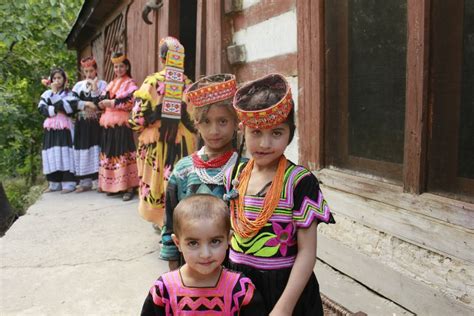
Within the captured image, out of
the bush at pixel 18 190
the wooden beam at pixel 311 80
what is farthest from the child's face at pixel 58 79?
the wooden beam at pixel 311 80

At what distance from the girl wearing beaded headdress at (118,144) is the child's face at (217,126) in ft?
13.5

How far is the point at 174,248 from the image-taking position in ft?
6.40

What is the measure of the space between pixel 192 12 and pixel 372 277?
178 inches

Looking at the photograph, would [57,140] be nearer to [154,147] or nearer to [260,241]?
[154,147]

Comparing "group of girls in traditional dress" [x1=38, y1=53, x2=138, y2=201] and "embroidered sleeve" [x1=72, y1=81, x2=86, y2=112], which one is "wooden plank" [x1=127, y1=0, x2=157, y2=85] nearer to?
A: "group of girls in traditional dress" [x1=38, y1=53, x2=138, y2=201]

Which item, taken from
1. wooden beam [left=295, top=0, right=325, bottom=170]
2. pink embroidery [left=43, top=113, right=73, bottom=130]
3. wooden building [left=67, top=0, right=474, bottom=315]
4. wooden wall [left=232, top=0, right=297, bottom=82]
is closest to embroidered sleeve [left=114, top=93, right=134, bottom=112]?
pink embroidery [left=43, top=113, right=73, bottom=130]

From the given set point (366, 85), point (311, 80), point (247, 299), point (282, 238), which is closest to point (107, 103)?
point (311, 80)

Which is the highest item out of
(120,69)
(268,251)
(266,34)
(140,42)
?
(140,42)

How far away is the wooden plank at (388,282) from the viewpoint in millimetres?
1919

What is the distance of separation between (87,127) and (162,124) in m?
3.23

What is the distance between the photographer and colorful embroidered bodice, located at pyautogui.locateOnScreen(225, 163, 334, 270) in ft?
4.96

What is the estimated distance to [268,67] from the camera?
3.14m

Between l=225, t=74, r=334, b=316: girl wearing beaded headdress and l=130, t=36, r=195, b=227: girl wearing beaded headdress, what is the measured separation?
2.30 metres

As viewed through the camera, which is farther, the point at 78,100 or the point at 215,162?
the point at 78,100
